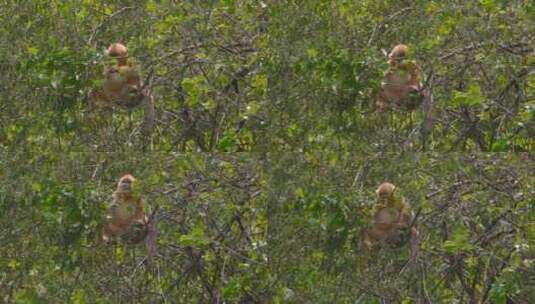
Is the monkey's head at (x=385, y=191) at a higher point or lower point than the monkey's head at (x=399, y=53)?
lower

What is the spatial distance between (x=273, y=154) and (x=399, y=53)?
0.67 metres

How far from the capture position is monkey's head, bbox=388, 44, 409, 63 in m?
6.02

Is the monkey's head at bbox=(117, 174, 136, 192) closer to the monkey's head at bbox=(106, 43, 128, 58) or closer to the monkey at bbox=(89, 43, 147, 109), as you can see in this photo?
the monkey at bbox=(89, 43, 147, 109)

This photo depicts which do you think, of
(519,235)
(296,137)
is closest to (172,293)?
(296,137)

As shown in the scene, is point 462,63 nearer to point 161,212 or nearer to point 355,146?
point 355,146

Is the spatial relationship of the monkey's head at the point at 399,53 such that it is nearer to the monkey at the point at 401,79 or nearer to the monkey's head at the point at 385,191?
the monkey at the point at 401,79

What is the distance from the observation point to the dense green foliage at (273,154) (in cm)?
600

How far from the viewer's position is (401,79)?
238 inches

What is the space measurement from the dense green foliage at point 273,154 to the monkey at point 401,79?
0.17 feet

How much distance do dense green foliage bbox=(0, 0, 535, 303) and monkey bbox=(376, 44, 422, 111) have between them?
0.05 m

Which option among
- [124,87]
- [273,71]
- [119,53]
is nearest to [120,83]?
[124,87]

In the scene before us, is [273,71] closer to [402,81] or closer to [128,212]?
[402,81]

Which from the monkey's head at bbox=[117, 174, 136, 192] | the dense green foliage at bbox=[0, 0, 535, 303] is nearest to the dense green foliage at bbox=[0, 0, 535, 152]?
the dense green foliage at bbox=[0, 0, 535, 303]

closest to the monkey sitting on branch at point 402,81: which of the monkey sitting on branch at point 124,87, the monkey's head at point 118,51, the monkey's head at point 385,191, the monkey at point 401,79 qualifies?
the monkey at point 401,79
